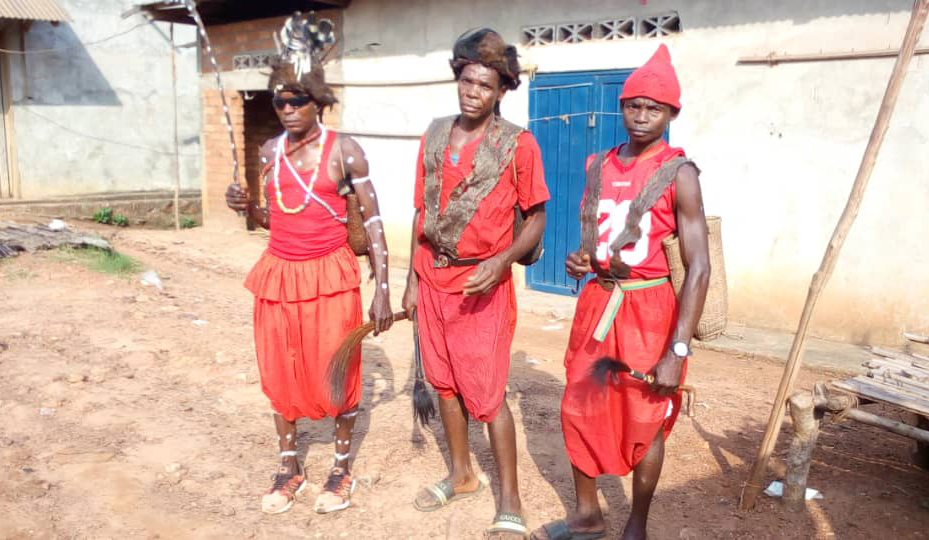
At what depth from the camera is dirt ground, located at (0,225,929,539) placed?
330cm

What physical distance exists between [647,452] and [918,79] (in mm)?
4378

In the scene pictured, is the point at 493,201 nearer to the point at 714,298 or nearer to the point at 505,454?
the point at 714,298

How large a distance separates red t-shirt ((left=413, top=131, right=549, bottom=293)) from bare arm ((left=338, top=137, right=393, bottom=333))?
1.06ft

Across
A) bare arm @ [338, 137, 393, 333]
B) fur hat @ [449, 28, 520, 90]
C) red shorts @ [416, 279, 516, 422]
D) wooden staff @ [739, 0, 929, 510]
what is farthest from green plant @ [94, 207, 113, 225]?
wooden staff @ [739, 0, 929, 510]

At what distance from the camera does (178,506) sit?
134 inches

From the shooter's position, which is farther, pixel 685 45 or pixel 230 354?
pixel 685 45

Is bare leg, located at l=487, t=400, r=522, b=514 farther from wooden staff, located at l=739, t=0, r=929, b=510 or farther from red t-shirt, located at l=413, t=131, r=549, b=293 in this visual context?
wooden staff, located at l=739, t=0, r=929, b=510

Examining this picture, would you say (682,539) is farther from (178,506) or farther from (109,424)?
(109,424)

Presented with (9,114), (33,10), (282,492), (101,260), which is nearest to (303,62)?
(282,492)

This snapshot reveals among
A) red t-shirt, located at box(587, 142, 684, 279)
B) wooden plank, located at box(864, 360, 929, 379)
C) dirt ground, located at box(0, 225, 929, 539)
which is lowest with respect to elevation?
dirt ground, located at box(0, 225, 929, 539)

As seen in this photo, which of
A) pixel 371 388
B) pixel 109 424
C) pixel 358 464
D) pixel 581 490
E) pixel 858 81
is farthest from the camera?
pixel 858 81

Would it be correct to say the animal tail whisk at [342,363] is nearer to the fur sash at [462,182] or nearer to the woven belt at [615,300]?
the fur sash at [462,182]

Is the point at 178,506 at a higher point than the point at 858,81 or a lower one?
lower

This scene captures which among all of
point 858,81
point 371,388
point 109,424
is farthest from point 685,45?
point 109,424
